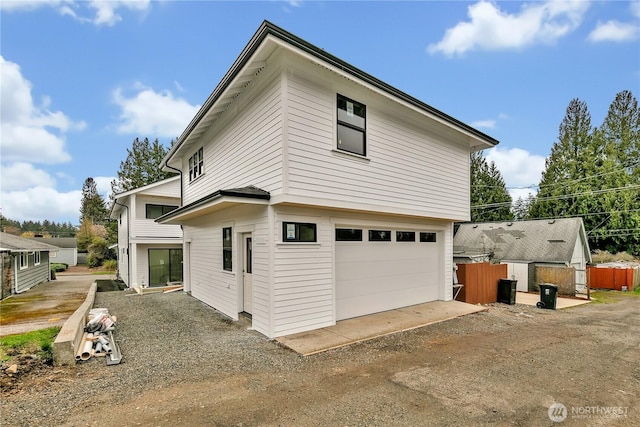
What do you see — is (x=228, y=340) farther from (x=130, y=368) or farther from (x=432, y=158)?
Result: (x=432, y=158)

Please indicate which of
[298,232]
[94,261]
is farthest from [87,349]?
[94,261]

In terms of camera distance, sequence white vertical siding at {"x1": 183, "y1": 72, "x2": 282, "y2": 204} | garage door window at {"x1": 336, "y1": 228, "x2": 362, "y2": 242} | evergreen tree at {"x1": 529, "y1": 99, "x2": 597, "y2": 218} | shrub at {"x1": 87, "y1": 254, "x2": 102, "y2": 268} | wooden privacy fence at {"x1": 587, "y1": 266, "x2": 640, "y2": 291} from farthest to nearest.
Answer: shrub at {"x1": 87, "y1": 254, "x2": 102, "y2": 268} < evergreen tree at {"x1": 529, "y1": 99, "x2": 597, "y2": 218} < wooden privacy fence at {"x1": 587, "y1": 266, "x2": 640, "y2": 291} < garage door window at {"x1": 336, "y1": 228, "x2": 362, "y2": 242} < white vertical siding at {"x1": 183, "y1": 72, "x2": 282, "y2": 204}

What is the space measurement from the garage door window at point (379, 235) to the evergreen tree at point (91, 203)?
50058 mm

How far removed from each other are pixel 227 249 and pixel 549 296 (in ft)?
35.4

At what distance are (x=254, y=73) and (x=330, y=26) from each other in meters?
7.29

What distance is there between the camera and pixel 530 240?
706 inches

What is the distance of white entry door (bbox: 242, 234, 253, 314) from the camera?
7653mm

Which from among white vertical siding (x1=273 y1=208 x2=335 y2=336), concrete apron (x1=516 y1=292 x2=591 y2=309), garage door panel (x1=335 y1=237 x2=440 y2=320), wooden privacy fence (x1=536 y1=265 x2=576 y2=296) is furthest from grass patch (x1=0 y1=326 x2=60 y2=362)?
wooden privacy fence (x1=536 y1=265 x2=576 y2=296)

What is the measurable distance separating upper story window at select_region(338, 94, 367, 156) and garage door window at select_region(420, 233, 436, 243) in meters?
4.01

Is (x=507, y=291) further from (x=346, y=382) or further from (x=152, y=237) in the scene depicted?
(x=152, y=237)

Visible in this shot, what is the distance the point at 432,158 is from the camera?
9.40 metres

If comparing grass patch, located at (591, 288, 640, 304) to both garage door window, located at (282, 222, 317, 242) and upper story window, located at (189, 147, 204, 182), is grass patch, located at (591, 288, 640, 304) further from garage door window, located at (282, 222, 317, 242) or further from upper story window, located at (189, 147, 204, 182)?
upper story window, located at (189, 147, 204, 182)

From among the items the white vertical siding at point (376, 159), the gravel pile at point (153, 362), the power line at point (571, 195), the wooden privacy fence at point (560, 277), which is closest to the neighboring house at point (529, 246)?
the wooden privacy fence at point (560, 277)

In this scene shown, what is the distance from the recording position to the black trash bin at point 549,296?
10.5m
